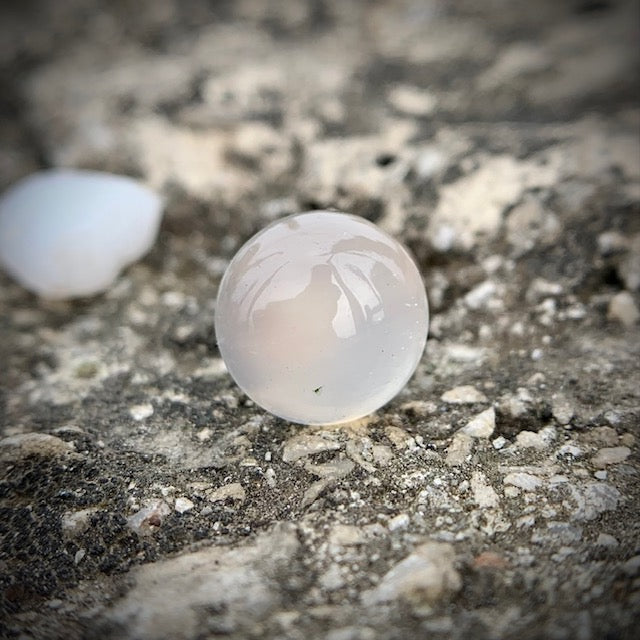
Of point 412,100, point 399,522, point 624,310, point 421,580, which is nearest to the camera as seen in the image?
point 421,580

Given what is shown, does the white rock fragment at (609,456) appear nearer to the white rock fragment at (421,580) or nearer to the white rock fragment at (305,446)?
the white rock fragment at (421,580)

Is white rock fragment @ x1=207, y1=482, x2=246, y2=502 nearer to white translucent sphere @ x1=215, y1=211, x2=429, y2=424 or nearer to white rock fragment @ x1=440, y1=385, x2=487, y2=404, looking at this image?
white translucent sphere @ x1=215, y1=211, x2=429, y2=424

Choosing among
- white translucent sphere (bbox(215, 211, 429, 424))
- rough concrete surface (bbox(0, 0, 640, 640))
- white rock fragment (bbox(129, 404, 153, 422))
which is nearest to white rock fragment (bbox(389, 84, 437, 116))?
rough concrete surface (bbox(0, 0, 640, 640))

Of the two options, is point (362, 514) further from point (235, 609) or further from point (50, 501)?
point (50, 501)

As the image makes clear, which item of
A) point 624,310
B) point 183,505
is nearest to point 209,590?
point 183,505

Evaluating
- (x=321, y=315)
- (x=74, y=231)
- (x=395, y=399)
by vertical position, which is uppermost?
(x=321, y=315)

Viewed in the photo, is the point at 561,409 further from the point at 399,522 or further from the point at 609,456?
the point at 399,522
